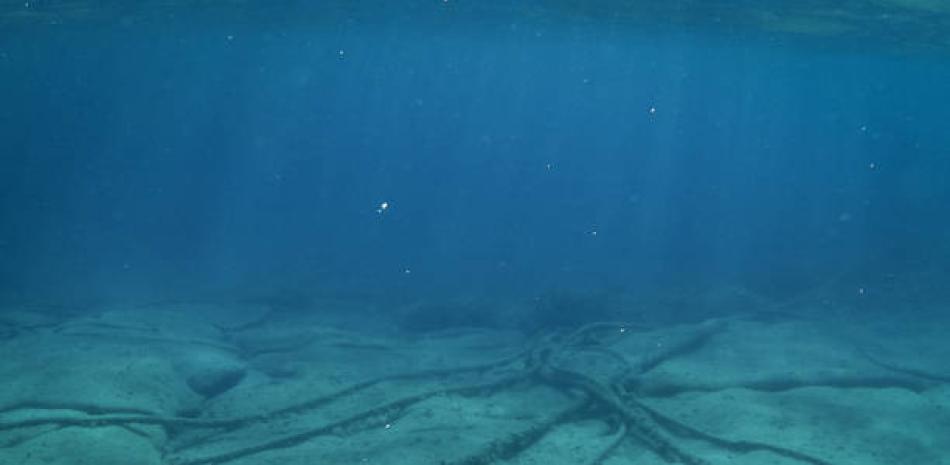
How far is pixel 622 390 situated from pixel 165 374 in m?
7.26

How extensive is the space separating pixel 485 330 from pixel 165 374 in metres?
8.02

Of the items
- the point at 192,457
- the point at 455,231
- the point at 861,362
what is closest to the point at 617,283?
the point at 861,362

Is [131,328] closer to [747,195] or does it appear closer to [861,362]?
[861,362]

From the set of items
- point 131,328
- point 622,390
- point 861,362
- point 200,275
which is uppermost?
point 200,275

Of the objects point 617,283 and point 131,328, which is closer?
point 131,328

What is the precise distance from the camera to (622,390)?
9.98m

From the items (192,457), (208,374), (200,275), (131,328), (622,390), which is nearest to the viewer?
(192,457)

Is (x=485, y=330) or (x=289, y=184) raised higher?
(x=289, y=184)

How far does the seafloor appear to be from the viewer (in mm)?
8328

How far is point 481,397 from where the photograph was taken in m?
10.7

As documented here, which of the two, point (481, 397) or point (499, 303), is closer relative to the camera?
point (481, 397)

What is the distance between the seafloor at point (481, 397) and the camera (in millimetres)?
8328

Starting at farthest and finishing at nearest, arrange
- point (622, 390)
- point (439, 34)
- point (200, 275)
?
point (439, 34)
point (200, 275)
point (622, 390)

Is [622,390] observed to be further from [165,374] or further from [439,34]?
[439,34]
